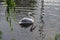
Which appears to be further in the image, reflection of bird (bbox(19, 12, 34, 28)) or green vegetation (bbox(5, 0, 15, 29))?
reflection of bird (bbox(19, 12, 34, 28))

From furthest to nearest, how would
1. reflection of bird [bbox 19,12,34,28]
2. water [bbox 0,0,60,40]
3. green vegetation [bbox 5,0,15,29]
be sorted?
reflection of bird [bbox 19,12,34,28] < water [bbox 0,0,60,40] < green vegetation [bbox 5,0,15,29]

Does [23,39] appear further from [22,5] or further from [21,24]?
[22,5]

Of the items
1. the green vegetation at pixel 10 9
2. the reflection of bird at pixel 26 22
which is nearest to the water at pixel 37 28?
the reflection of bird at pixel 26 22

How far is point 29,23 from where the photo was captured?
19.8 metres

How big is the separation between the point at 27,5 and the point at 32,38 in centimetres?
1284

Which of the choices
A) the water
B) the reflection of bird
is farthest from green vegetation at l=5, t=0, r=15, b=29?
the reflection of bird

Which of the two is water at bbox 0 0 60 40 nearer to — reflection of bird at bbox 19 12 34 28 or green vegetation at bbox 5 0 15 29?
reflection of bird at bbox 19 12 34 28

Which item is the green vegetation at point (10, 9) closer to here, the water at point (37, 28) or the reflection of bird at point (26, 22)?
the water at point (37, 28)

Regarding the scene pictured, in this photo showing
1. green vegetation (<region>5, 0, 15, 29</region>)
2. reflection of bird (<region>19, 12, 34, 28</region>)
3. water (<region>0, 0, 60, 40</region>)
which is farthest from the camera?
reflection of bird (<region>19, 12, 34, 28</region>)

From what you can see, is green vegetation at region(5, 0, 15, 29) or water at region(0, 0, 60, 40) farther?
water at region(0, 0, 60, 40)

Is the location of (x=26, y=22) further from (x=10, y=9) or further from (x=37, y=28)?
(x=10, y=9)

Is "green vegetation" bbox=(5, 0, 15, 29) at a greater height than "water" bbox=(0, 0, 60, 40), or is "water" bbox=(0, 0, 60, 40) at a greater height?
"green vegetation" bbox=(5, 0, 15, 29)

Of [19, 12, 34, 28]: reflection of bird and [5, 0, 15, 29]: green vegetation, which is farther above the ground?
[5, 0, 15, 29]: green vegetation

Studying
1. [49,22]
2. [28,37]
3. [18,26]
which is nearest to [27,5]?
[49,22]
